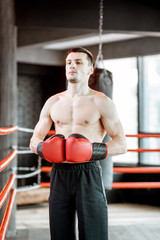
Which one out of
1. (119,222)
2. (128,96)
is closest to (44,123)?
(119,222)

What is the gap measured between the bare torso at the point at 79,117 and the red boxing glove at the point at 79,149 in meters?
0.14

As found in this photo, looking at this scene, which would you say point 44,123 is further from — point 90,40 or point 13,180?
point 90,40

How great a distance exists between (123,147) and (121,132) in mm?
79

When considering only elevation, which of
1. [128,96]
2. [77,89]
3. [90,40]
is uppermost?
[90,40]

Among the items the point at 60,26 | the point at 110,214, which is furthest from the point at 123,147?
the point at 110,214

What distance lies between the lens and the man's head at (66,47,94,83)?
6.25ft

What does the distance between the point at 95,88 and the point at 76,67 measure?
2.67ft

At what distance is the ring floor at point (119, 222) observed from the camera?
3.11 metres

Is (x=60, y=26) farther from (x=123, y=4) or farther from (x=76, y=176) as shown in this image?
(x=76, y=176)

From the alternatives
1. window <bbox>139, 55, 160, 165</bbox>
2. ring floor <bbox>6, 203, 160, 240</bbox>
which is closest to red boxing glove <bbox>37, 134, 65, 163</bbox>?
ring floor <bbox>6, 203, 160, 240</bbox>

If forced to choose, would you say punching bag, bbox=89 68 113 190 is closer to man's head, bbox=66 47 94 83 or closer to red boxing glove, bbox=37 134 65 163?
man's head, bbox=66 47 94 83

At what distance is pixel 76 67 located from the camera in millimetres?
1909

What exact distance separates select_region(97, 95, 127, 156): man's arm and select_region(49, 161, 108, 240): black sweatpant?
0.47ft

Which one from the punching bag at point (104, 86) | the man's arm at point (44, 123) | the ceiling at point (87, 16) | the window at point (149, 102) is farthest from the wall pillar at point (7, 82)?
the window at point (149, 102)
